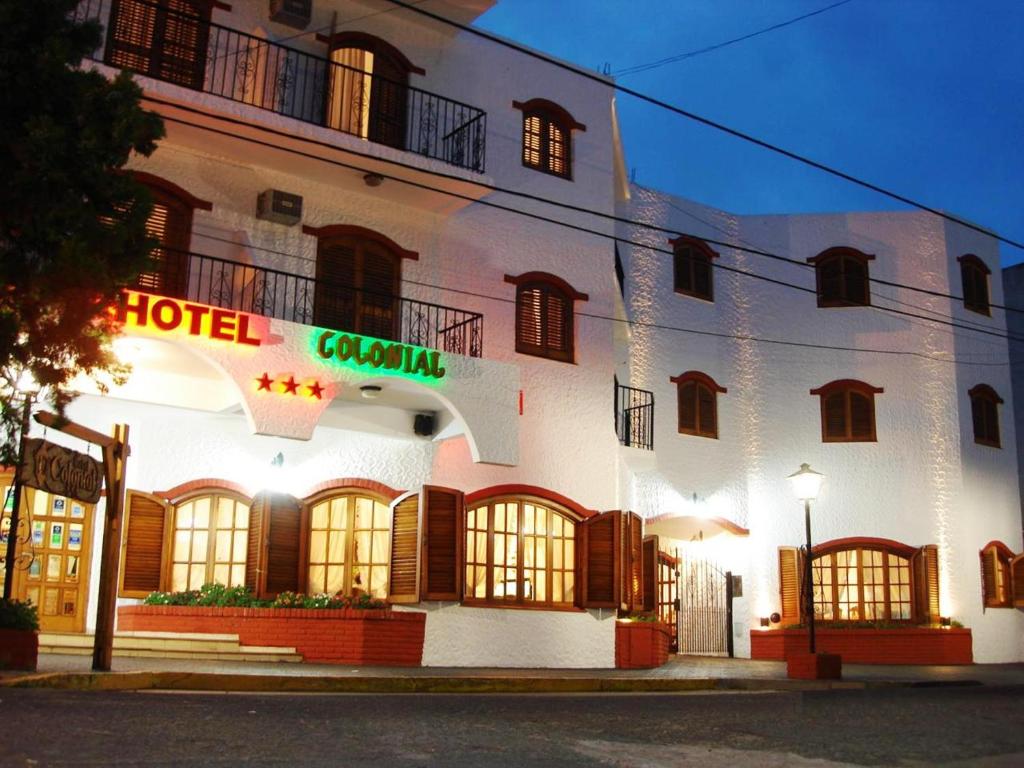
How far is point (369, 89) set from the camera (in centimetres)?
1903

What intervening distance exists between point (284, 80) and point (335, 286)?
3193 millimetres

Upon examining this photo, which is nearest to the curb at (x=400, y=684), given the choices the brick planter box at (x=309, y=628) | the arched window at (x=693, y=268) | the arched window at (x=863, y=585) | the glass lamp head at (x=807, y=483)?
the brick planter box at (x=309, y=628)

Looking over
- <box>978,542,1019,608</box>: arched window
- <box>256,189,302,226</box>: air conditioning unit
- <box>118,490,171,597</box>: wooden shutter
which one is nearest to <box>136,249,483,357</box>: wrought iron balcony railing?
<box>256,189,302,226</box>: air conditioning unit

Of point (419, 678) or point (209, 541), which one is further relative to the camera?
point (209, 541)

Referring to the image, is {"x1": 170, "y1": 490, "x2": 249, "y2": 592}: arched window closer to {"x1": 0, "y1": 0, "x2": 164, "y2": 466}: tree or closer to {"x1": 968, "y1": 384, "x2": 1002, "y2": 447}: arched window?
{"x1": 0, "y1": 0, "x2": 164, "y2": 466}: tree

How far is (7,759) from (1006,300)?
29289 mm

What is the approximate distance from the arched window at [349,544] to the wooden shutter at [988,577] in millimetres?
14391

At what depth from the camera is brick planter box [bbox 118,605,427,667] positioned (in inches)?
656

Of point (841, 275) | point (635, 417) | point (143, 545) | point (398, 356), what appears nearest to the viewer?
point (398, 356)

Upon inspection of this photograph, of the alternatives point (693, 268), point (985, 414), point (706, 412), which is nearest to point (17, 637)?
point (706, 412)

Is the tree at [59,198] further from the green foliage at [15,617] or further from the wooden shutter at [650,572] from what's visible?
the wooden shutter at [650,572]

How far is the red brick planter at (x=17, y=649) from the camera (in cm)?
1162

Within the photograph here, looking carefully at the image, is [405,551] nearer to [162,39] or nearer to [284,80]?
[284,80]

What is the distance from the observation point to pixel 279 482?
59.9ft
